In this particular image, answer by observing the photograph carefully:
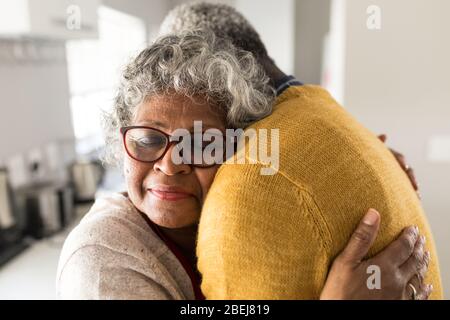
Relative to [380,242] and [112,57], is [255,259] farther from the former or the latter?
[112,57]

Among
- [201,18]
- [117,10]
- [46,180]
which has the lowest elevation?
[46,180]

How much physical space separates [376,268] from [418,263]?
10cm

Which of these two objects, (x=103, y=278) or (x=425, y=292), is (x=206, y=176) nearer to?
(x=103, y=278)

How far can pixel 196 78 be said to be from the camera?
674 millimetres

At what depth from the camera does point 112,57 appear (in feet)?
9.68

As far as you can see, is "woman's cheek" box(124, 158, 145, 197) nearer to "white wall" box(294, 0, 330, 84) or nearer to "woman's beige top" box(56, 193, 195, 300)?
"woman's beige top" box(56, 193, 195, 300)

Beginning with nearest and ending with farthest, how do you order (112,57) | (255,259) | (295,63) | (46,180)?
1. (255,259)
2. (46,180)
3. (112,57)
4. (295,63)

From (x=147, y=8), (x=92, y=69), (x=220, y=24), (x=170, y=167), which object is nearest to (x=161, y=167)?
(x=170, y=167)

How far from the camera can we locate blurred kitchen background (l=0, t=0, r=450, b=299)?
1.39 metres

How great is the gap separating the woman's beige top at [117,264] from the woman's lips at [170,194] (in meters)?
0.07

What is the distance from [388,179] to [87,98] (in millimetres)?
2421

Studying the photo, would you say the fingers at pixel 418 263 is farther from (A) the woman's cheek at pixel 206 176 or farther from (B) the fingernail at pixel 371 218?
(A) the woman's cheek at pixel 206 176

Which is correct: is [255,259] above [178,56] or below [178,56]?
below
